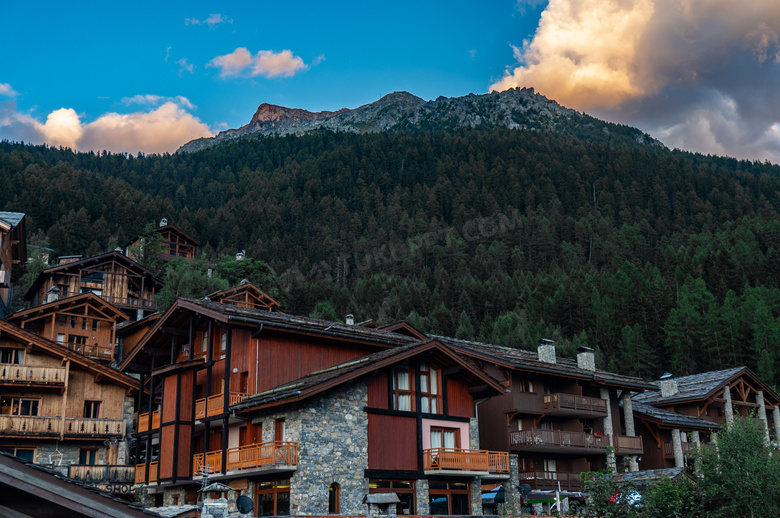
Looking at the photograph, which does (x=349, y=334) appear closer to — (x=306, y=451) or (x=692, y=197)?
(x=306, y=451)

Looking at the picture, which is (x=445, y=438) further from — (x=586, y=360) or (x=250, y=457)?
(x=586, y=360)

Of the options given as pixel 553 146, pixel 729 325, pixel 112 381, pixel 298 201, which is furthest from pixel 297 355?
pixel 553 146

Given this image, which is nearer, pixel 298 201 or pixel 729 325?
pixel 729 325

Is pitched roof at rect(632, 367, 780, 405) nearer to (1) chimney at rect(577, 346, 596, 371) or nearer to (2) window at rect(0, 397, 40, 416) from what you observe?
(1) chimney at rect(577, 346, 596, 371)

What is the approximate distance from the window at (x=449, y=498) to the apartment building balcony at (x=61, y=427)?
20126 millimetres

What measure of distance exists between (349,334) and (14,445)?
19922 millimetres

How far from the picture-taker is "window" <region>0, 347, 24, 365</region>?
41906 mm

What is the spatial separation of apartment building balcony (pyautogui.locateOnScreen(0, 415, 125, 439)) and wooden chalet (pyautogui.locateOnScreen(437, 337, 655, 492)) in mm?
20074

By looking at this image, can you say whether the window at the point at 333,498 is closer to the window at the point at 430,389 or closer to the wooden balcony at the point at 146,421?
the window at the point at 430,389

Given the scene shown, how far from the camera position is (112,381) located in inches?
1726

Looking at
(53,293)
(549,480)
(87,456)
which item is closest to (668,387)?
(549,480)

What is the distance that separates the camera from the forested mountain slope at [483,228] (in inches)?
3489

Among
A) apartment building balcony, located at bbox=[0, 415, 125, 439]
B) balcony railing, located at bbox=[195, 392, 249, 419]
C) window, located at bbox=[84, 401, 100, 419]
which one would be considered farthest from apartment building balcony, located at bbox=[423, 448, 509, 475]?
window, located at bbox=[84, 401, 100, 419]

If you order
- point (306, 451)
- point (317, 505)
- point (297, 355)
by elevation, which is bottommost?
point (317, 505)
